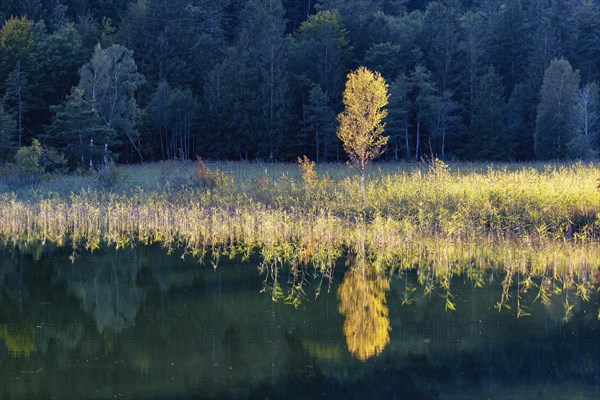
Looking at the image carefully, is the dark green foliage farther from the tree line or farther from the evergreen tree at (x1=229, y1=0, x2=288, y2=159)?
the evergreen tree at (x1=229, y1=0, x2=288, y2=159)

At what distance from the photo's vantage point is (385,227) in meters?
18.1

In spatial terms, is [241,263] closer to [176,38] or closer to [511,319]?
[511,319]

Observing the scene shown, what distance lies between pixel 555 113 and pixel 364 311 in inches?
1470

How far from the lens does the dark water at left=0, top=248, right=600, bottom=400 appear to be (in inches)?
344

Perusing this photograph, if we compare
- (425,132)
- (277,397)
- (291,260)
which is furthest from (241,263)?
(425,132)

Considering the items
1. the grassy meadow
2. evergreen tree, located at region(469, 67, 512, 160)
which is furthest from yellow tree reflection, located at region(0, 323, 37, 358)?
evergreen tree, located at region(469, 67, 512, 160)

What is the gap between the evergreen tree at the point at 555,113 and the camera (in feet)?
148

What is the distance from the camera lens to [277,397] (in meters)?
8.49

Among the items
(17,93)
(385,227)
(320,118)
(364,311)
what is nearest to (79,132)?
(17,93)

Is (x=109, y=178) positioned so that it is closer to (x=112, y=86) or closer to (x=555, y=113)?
(x=112, y=86)

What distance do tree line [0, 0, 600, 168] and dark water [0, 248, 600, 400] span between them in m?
29.0

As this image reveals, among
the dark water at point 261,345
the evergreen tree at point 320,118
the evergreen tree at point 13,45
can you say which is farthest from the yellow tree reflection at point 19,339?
the evergreen tree at point 13,45

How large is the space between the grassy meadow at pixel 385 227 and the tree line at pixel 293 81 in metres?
19.8

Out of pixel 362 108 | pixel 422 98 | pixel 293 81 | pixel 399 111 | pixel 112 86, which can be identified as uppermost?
pixel 293 81
